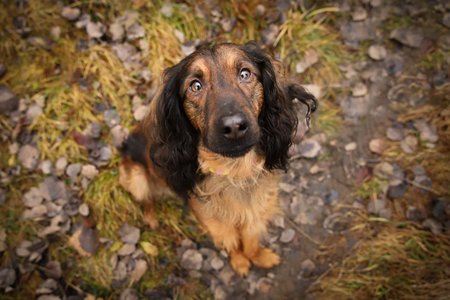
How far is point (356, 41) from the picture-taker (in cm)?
488

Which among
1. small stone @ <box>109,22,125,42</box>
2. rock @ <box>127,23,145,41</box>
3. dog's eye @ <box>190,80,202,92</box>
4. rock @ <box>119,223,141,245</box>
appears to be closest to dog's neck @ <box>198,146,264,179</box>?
dog's eye @ <box>190,80,202,92</box>

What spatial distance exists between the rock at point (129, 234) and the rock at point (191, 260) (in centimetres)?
54

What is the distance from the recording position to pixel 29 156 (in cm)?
455

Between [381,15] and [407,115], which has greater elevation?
[381,15]

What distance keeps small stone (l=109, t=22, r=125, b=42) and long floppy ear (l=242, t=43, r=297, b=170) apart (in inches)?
86.0

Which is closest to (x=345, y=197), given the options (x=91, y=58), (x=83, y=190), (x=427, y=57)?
(x=427, y=57)

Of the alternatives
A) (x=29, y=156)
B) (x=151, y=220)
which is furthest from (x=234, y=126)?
(x=29, y=156)

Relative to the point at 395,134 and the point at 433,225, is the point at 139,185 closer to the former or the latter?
the point at 395,134

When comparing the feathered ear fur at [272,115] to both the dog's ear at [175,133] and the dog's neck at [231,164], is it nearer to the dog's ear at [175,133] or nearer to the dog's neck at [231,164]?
the dog's neck at [231,164]

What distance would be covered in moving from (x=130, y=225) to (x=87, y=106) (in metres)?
1.49

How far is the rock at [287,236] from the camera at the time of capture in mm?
4289

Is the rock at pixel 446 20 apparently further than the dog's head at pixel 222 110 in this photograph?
Yes

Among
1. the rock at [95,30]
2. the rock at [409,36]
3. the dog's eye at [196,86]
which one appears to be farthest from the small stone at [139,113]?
the rock at [409,36]

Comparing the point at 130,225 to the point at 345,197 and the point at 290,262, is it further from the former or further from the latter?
the point at 345,197
